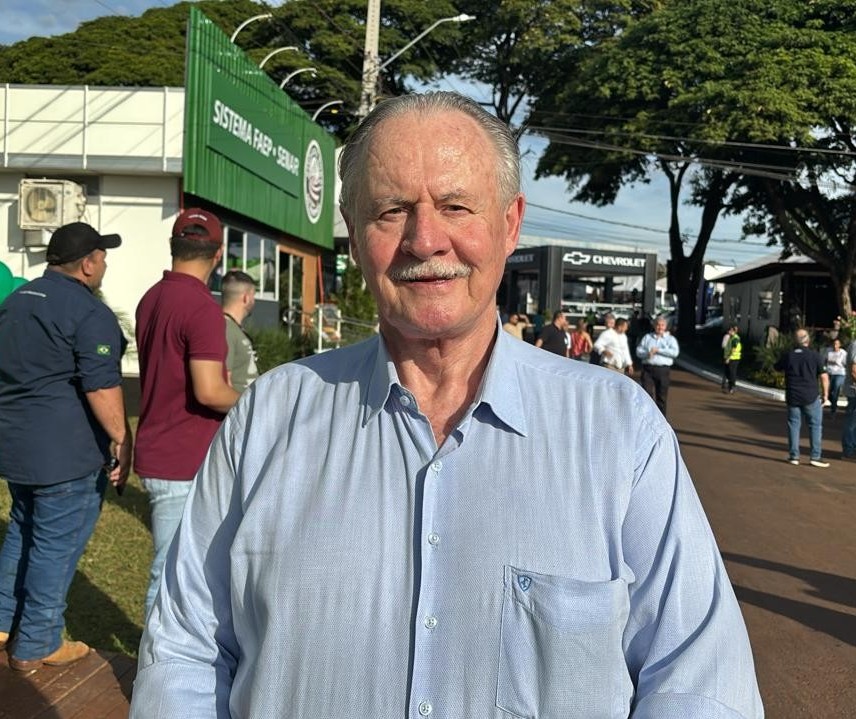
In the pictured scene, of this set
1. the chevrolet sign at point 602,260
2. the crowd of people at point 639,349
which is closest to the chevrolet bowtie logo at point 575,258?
the chevrolet sign at point 602,260

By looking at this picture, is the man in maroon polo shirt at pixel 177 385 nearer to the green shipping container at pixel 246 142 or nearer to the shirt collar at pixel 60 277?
the shirt collar at pixel 60 277

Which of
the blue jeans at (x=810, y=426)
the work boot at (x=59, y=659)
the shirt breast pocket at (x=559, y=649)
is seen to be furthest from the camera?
the blue jeans at (x=810, y=426)

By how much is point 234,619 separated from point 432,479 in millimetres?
452

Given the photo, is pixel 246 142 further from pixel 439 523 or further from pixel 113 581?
pixel 439 523

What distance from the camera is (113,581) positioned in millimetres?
5418

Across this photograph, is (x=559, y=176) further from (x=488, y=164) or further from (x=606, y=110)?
(x=488, y=164)

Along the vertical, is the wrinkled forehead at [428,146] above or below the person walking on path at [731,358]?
above

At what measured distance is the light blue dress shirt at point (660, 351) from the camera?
1422cm

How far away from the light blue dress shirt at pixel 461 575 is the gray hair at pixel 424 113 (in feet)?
1.18

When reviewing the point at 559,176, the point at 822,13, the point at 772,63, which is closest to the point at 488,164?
the point at 772,63

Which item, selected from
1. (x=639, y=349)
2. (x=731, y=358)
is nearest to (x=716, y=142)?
(x=731, y=358)

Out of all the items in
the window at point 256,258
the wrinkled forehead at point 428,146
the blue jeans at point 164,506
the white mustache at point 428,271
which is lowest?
the blue jeans at point 164,506

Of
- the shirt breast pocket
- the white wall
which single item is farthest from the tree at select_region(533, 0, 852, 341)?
the shirt breast pocket

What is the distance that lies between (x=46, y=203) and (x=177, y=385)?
13.3m
